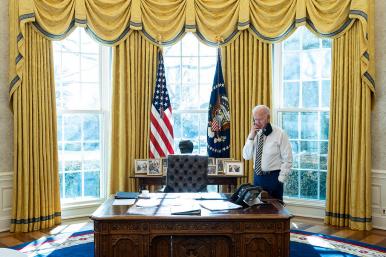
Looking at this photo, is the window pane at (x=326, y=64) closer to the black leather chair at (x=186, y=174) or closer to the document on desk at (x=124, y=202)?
the black leather chair at (x=186, y=174)

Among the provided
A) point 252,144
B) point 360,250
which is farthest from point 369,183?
point 252,144

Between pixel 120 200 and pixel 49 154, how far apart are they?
6.49 feet

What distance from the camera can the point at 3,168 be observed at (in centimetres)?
507

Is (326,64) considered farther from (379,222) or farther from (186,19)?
(379,222)

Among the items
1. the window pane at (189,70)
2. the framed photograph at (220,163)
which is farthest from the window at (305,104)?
the window pane at (189,70)

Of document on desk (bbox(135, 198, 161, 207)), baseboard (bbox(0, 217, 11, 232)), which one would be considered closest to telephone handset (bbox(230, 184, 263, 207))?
document on desk (bbox(135, 198, 161, 207))

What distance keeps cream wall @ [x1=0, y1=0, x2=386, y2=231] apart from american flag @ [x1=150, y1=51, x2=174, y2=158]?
1796 millimetres

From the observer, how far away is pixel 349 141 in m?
5.29

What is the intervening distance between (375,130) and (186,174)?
8.14 ft

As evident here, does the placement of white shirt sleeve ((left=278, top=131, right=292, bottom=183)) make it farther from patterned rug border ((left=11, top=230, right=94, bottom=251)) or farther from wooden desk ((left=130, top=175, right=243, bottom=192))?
patterned rug border ((left=11, top=230, right=94, bottom=251))

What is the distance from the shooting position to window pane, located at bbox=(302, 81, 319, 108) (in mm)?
5754

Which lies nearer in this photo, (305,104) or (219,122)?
(219,122)

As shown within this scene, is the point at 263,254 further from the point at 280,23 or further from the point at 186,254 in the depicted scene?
the point at 280,23

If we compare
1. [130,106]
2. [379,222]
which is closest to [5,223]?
[130,106]
